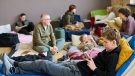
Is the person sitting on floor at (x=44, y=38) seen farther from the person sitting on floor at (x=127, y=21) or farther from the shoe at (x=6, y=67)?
the shoe at (x=6, y=67)

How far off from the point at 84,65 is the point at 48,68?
0.38 m

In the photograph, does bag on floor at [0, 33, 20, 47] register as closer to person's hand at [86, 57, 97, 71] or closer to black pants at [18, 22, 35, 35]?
black pants at [18, 22, 35, 35]

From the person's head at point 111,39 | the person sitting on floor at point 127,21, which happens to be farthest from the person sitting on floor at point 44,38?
the person's head at point 111,39

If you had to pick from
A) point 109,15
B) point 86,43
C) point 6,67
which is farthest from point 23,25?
point 6,67

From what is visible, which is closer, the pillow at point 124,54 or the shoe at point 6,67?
the pillow at point 124,54

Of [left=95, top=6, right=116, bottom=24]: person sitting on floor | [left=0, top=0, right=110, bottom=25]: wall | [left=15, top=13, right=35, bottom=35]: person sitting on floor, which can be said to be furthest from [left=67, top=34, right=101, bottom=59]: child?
[left=0, top=0, right=110, bottom=25]: wall

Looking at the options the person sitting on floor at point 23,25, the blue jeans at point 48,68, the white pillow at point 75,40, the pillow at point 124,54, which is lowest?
the white pillow at point 75,40

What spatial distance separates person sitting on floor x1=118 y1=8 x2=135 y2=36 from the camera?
14.3 feet

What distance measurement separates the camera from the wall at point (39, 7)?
6.39m

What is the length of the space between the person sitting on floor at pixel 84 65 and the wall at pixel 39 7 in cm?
343

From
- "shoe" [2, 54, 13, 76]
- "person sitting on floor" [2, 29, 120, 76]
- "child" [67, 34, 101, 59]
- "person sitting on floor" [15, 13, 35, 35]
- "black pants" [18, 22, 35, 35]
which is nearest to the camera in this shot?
"person sitting on floor" [2, 29, 120, 76]

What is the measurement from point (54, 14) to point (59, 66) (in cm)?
389

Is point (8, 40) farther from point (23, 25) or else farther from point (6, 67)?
point (6, 67)

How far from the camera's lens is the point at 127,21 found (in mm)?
4441
